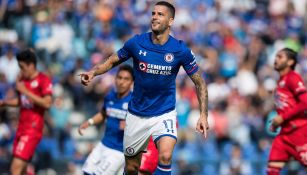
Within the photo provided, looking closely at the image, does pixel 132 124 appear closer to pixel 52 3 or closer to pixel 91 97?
pixel 91 97

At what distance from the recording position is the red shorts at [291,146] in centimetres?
1403

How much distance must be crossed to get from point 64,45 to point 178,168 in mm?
4986

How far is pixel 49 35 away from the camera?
73.2 ft

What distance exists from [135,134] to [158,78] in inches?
36.3

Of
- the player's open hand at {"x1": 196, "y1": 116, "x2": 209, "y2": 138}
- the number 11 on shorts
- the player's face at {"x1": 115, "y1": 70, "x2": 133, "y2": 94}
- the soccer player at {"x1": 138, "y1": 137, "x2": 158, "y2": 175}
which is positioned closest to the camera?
the player's open hand at {"x1": 196, "y1": 116, "x2": 209, "y2": 138}

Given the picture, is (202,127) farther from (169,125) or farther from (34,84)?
(34,84)

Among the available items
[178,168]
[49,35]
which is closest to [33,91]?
[178,168]

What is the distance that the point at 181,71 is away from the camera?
22.3 meters

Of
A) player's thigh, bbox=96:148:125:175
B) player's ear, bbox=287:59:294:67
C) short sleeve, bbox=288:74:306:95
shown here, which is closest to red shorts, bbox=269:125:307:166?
short sleeve, bbox=288:74:306:95

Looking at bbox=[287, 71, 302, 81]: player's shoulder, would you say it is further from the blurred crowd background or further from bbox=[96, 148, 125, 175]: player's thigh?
the blurred crowd background

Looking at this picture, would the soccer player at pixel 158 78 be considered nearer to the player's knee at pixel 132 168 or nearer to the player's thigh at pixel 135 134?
the player's thigh at pixel 135 134

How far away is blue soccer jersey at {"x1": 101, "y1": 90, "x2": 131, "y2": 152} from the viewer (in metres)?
13.6

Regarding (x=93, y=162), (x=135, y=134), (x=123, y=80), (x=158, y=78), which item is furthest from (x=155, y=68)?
(x=93, y=162)

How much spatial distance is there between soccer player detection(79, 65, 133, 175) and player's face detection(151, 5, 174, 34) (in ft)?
8.07
